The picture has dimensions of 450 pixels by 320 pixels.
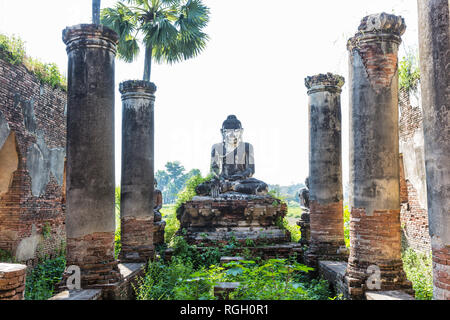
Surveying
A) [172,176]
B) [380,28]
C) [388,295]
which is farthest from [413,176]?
[172,176]

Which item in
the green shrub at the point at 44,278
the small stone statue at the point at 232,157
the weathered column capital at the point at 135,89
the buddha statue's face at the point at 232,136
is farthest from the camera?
the buddha statue's face at the point at 232,136

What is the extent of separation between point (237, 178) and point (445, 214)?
8.87 m

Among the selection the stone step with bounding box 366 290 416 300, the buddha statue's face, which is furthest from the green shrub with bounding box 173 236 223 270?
the buddha statue's face

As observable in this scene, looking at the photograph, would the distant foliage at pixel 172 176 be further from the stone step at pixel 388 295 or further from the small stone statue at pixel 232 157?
the stone step at pixel 388 295

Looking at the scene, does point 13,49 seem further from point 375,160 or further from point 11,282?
point 375,160

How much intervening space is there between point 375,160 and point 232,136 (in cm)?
859

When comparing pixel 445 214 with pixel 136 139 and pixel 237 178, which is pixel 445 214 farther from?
pixel 237 178

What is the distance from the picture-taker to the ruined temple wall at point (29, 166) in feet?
28.0

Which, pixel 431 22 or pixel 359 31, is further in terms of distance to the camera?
pixel 359 31

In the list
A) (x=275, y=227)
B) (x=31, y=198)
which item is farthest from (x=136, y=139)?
(x=275, y=227)

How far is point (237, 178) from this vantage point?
12430 mm

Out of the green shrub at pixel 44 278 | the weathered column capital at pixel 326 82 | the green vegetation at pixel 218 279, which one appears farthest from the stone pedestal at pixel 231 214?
the weathered column capital at pixel 326 82

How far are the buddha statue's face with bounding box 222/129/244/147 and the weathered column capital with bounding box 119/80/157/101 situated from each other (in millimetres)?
5370

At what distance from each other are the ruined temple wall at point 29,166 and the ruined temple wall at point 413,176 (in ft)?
30.0
